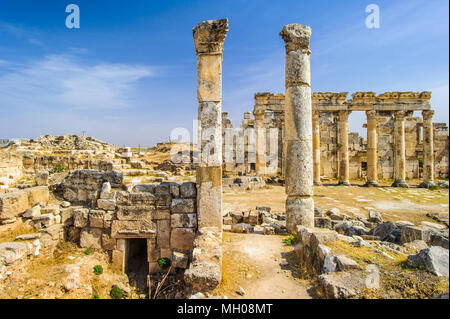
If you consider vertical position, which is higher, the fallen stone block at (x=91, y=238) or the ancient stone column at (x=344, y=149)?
the ancient stone column at (x=344, y=149)

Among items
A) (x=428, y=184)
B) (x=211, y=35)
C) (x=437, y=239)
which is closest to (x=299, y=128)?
(x=211, y=35)

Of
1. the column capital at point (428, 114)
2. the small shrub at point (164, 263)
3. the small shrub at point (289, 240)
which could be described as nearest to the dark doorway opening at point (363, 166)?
the column capital at point (428, 114)

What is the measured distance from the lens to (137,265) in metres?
6.86

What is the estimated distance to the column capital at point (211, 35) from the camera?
5.98 metres

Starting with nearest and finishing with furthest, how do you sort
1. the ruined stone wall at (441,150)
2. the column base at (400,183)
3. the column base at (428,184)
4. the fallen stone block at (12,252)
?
the fallen stone block at (12,252)
the column base at (428,184)
the column base at (400,183)
the ruined stone wall at (441,150)

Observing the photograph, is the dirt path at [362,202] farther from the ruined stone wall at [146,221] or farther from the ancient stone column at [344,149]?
the ruined stone wall at [146,221]

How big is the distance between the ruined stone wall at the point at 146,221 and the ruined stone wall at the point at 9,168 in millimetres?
9570

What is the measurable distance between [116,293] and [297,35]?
784 cm

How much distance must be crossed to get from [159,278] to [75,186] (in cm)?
392

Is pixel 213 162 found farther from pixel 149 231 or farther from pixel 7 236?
pixel 7 236

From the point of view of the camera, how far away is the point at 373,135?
64.1 feet

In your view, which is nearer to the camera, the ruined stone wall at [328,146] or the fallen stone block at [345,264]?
the fallen stone block at [345,264]

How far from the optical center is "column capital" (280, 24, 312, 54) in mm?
6949
